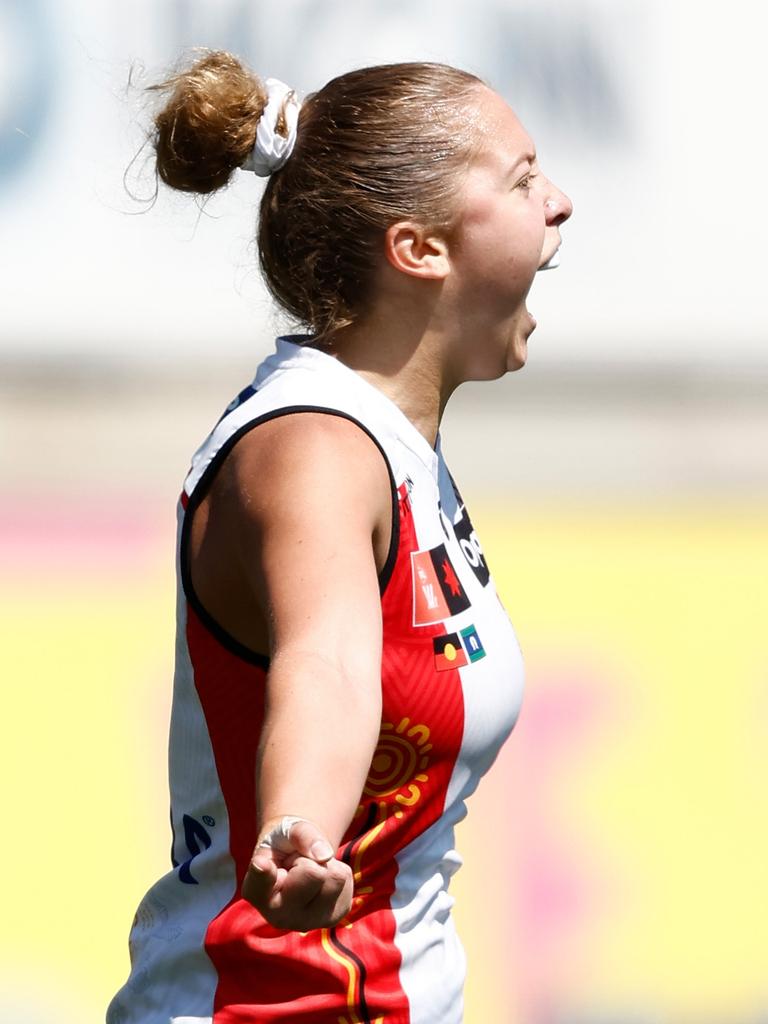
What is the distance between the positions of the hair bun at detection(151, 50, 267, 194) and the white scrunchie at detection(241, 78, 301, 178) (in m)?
0.01

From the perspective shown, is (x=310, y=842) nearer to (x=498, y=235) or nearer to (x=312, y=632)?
(x=312, y=632)

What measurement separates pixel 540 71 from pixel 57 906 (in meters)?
2.71

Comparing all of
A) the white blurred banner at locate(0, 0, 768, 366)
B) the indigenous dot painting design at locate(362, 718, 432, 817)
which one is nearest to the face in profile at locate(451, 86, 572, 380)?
Answer: the indigenous dot painting design at locate(362, 718, 432, 817)

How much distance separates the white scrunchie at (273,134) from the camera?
5.27 ft

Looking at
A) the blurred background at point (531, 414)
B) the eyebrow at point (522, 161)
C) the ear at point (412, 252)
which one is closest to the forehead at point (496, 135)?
the eyebrow at point (522, 161)

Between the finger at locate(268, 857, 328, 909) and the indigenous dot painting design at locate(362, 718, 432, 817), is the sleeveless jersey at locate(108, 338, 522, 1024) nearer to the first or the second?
the indigenous dot painting design at locate(362, 718, 432, 817)

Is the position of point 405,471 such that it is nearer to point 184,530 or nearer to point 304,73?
point 184,530

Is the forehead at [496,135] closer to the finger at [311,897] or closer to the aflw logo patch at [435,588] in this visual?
the aflw logo patch at [435,588]

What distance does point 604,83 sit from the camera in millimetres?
4672

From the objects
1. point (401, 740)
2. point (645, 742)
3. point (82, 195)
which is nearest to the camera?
point (401, 740)

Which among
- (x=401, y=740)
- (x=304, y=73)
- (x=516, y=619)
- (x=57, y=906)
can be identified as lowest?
(x=57, y=906)

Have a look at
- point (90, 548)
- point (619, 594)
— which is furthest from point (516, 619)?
point (90, 548)

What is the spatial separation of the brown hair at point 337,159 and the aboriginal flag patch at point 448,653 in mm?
329

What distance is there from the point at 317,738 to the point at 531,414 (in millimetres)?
3800
